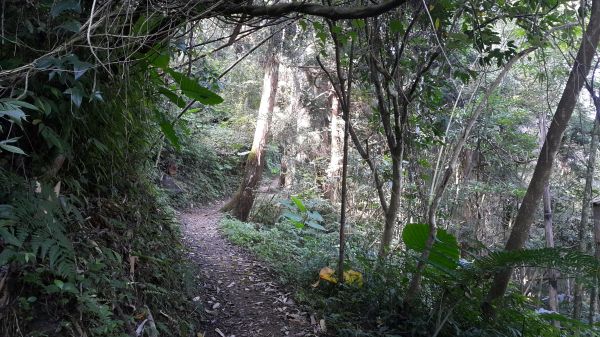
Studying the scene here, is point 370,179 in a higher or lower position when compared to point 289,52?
lower

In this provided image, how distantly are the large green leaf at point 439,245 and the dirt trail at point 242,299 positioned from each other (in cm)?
137

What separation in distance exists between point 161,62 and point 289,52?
6.89m

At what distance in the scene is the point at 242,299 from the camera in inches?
185

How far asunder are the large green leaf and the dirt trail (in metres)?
1.37

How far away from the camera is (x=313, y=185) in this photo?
1152 centimetres

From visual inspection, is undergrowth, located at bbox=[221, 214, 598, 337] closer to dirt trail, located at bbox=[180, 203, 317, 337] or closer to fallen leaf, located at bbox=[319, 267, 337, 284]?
fallen leaf, located at bbox=[319, 267, 337, 284]

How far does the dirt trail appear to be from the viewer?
404cm

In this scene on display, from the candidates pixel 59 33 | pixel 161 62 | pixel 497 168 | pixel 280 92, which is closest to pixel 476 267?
pixel 161 62

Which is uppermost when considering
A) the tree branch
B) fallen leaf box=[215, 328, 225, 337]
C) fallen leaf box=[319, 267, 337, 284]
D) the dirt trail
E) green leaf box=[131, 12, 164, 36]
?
the tree branch

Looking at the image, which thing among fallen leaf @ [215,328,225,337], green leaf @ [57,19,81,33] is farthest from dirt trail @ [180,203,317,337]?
green leaf @ [57,19,81,33]

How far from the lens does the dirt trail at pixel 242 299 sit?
4.04 metres

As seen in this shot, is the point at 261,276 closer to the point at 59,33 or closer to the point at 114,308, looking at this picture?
the point at 114,308

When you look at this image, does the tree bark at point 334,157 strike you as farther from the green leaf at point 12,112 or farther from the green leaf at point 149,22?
the green leaf at point 12,112

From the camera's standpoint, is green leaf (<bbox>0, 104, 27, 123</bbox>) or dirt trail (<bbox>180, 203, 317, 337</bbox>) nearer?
green leaf (<bbox>0, 104, 27, 123</bbox>)
